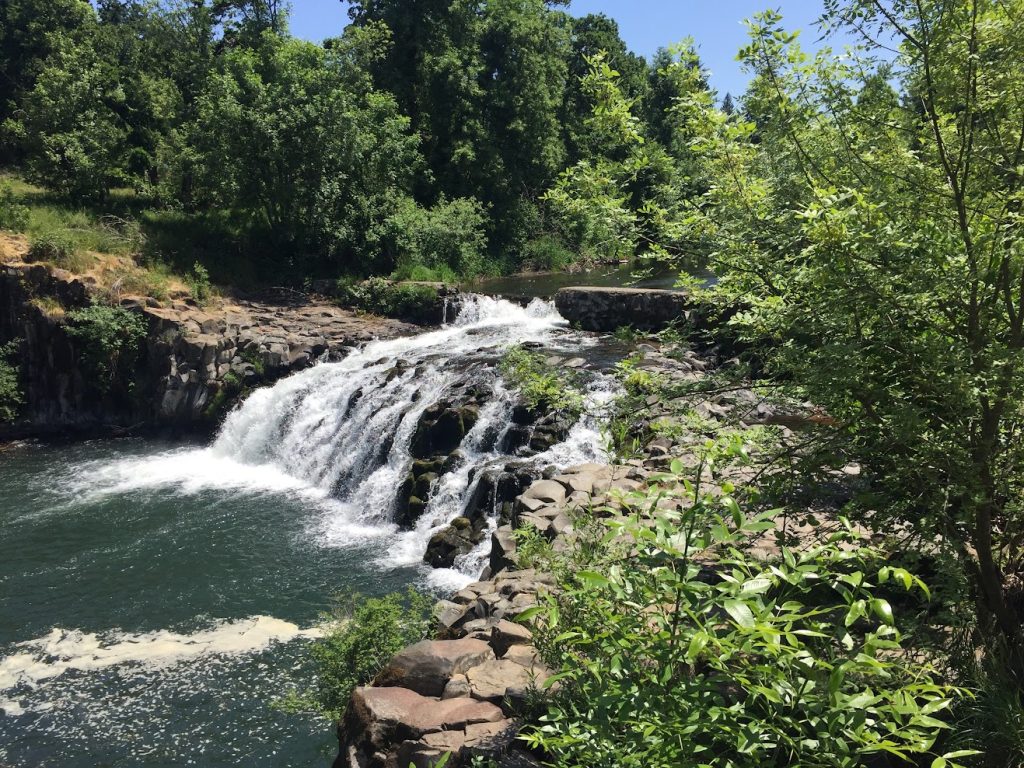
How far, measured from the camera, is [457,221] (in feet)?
87.1

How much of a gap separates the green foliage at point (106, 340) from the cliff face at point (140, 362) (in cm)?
14

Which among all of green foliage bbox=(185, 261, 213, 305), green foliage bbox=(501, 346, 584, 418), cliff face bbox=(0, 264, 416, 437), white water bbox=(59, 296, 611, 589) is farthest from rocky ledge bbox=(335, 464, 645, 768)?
green foliage bbox=(185, 261, 213, 305)

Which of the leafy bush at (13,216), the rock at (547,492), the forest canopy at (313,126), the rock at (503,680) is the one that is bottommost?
the rock at (503,680)

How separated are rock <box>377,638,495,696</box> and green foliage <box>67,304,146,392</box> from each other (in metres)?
15.7

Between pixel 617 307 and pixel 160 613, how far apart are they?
11.9 meters

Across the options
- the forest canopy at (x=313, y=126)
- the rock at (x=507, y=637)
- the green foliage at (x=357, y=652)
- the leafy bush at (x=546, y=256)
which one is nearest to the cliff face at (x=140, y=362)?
the forest canopy at (x=313, y=126)

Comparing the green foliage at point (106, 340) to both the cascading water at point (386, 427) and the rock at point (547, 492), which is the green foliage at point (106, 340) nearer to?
the cascading water at point (386, 427)

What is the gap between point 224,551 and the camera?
11.4 m

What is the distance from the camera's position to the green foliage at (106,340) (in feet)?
59.0

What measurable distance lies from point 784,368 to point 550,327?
1432 cm

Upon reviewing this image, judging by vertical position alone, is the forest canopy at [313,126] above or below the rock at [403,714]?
above

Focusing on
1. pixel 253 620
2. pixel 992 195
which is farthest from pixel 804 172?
pixel 253 620

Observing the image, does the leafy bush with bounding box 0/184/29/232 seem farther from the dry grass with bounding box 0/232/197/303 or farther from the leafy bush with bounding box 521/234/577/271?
the leafy bush with bounding box 521/234/577/271

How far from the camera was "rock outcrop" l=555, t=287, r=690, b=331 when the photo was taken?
53.2ft
